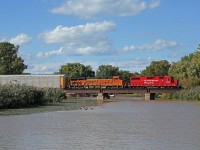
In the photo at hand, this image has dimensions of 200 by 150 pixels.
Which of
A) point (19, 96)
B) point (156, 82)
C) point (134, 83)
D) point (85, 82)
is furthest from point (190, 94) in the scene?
point (19, 96)

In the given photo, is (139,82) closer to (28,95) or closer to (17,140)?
(28,95)

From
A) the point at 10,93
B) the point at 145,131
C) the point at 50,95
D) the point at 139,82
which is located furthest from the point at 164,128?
the point at 139,82

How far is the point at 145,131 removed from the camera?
31.3 metres

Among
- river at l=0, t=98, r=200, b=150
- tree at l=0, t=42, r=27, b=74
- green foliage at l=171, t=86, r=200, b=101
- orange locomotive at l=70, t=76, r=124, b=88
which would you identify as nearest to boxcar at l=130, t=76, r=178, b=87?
orange locomotive at l=70, t=76, r=124, b=88

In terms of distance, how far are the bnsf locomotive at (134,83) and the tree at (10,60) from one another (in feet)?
92.3

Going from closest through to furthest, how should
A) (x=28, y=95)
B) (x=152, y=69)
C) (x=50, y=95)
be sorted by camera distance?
(x=28, y=95) < (x=50, y=95) < (x=152, y=69)

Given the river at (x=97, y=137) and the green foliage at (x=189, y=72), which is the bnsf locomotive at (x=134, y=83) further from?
the river at (x=97, y=137)

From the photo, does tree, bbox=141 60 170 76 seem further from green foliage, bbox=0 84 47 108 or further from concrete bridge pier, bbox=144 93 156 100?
green foliage, bbox=0 84 47 108

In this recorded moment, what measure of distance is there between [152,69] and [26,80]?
253 feet

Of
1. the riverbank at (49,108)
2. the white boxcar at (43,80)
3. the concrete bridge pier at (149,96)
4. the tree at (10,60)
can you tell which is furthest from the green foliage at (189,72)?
the tree at (10,60)

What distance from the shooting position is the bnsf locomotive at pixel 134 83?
12131cm

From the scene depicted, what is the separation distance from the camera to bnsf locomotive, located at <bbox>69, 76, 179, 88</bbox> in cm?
12131

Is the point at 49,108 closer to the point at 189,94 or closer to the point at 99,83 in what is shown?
the point at 189,94

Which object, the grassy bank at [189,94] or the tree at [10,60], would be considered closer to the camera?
the grassy bank at [189,94]
